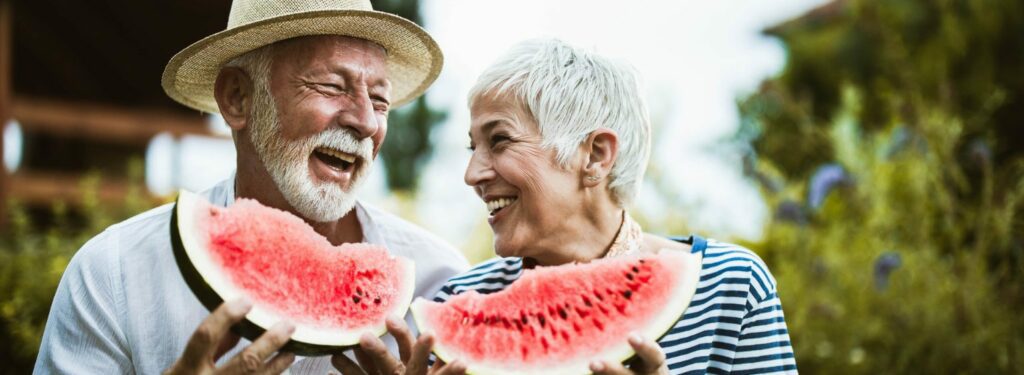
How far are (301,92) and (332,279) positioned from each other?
754 millimetres

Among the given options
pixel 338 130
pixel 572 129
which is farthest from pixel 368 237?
pixel 572 129

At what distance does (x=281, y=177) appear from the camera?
10.0 feet

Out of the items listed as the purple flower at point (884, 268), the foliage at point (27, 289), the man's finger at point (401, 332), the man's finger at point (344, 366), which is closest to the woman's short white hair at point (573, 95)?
the man's finger at point (401, 332)

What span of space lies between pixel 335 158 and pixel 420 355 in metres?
1.16

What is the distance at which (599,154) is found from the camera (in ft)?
9.33

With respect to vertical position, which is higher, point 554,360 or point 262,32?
point 262,32

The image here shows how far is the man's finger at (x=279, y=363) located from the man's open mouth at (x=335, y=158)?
0.95m

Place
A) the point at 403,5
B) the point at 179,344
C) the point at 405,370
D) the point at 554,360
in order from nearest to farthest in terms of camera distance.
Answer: the point at 405,370 → the point at 554,360 → the point at 179,344 → the point at 403,5

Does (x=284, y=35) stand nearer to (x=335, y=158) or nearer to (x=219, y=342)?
(x=335, y=158)

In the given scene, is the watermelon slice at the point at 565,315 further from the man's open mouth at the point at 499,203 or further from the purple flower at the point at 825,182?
the purple flower at the point at 825,182

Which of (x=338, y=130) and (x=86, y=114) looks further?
(x=86, y=114)

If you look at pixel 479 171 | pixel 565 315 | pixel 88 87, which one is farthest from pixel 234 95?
pixel 88 87

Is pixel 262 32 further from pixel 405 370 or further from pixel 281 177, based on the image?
pixel 405 370

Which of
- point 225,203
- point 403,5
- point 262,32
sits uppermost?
point 403,5
